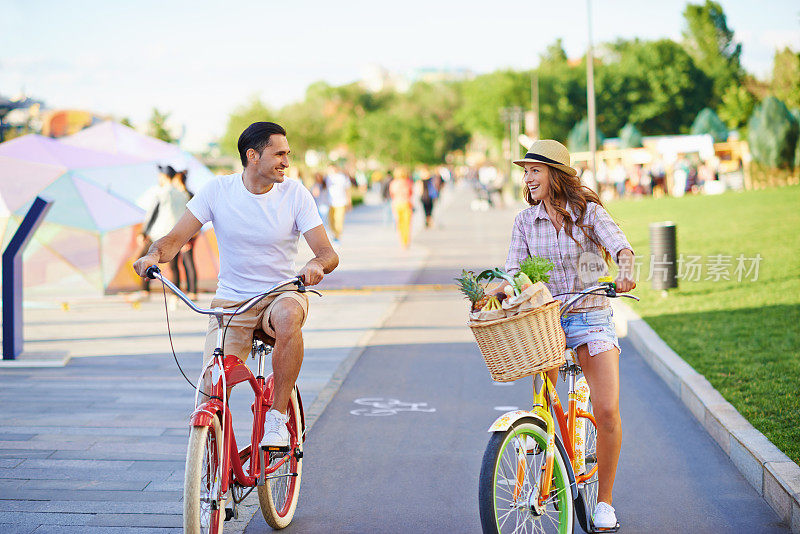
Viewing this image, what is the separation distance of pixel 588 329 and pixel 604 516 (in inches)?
33.1

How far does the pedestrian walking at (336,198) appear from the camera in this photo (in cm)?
2189

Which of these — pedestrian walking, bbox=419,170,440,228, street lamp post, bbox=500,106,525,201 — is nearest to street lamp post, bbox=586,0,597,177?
pedestrian walking, bbox=419,170,440,228

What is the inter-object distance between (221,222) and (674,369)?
445cm

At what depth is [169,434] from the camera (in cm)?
602

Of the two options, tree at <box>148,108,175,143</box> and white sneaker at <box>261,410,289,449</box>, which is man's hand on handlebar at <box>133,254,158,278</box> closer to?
white sneaker at <box>261,410,289,449</box>

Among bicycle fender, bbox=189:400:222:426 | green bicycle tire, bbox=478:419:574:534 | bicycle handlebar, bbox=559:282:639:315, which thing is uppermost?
bicycle handlebar, bbox=559:282:639:315

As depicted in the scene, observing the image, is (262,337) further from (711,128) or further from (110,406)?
(711,128)

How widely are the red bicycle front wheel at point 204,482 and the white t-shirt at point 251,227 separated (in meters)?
0.77

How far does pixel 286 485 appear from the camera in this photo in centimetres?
447

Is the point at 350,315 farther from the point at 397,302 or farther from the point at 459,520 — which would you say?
the point at 459,520

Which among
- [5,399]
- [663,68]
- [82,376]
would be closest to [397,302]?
[82,376]

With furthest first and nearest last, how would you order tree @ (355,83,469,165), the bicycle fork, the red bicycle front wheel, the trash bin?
tree @ (355,83,469,165) → the trash bin → the bicycle fork → the red bicycle front wheel

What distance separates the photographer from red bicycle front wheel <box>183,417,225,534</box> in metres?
3.40

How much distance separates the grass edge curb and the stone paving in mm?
2834
